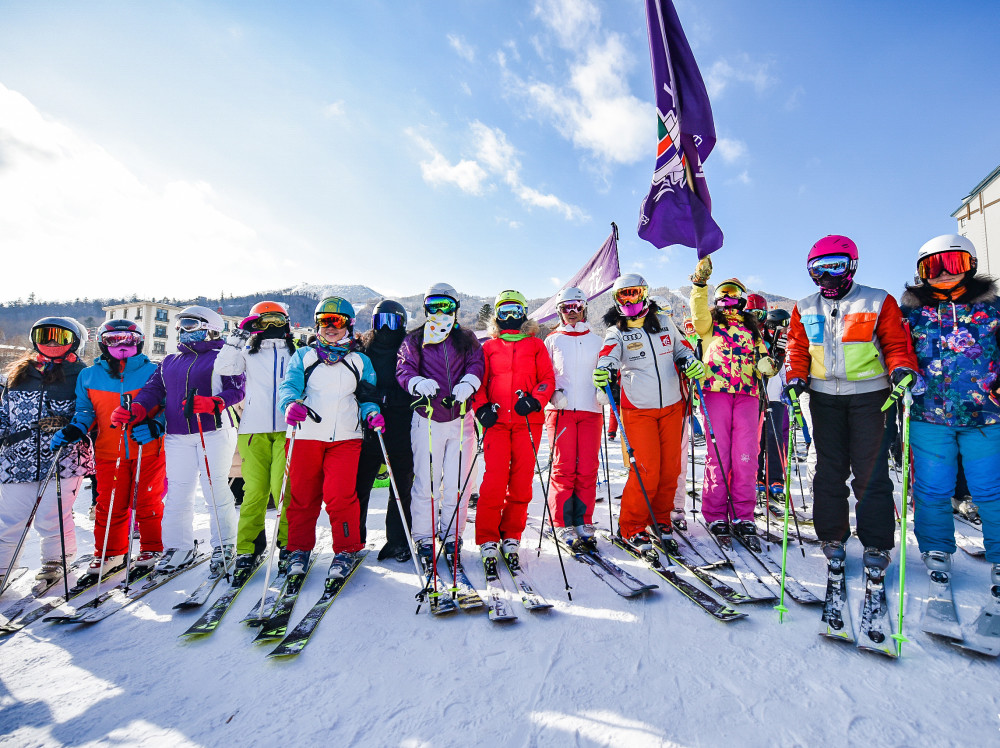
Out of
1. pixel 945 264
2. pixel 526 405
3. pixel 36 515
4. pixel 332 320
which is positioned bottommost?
pixel 36 515

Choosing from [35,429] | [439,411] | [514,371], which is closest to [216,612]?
[439,411]

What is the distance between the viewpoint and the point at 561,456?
4.23 meters

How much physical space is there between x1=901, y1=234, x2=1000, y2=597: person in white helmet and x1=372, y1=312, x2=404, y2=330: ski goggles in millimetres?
4353

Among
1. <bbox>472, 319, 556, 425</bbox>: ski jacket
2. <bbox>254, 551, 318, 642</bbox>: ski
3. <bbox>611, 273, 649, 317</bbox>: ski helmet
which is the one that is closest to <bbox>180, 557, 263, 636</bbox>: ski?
<bbox>254, 551, 318, 642</bbox>: ski

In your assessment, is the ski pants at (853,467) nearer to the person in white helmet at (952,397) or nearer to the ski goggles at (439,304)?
the person in white helmet at (952,397)

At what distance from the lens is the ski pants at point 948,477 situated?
9.82ft

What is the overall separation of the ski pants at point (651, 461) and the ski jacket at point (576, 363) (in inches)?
17.2

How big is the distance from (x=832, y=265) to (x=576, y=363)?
2220 mm

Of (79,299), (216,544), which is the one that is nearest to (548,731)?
(216,544)

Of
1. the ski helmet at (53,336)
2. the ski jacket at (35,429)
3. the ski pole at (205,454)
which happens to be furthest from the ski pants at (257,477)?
the ski helmet at (53,336)

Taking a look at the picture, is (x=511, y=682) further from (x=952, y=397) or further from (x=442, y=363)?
(x=952, y=397)

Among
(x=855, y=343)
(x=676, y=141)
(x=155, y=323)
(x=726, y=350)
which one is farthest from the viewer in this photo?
(x=155, y=323)

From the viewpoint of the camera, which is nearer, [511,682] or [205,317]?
[511,682]

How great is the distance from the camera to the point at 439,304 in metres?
4.18
